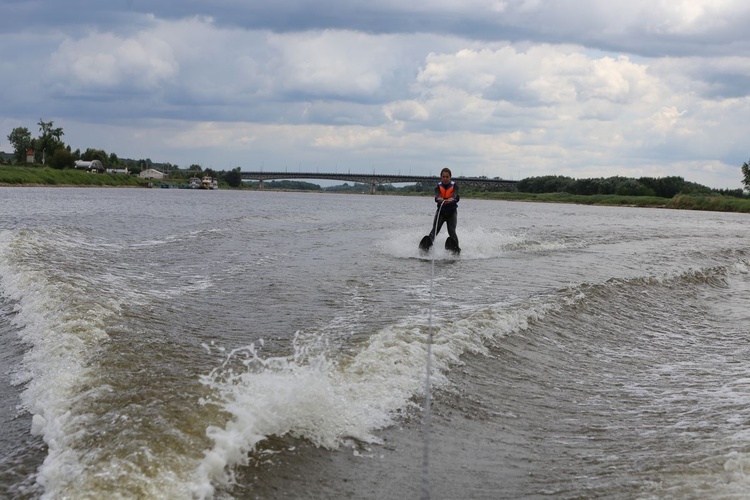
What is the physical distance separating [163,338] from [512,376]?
163 inches

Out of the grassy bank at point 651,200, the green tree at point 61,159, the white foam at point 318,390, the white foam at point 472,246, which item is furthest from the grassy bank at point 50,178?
the white foam at point 318,390

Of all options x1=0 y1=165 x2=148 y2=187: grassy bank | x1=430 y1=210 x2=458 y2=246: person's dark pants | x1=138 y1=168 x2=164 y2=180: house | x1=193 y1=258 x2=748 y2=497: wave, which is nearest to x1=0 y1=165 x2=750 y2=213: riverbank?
x1=0 y1=165 x2=148 y2=187: grassy bank

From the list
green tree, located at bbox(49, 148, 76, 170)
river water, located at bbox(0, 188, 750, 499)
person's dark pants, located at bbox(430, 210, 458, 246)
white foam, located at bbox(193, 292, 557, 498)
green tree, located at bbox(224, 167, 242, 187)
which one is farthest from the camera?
green tree, located at bbox(224, 167, 242, 187)

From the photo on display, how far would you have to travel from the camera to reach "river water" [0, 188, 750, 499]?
4691mm

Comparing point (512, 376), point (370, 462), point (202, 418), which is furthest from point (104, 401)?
point (512, 376)

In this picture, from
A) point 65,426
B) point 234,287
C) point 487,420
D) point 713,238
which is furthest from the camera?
point 713,238

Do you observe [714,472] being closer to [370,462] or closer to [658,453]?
[658,453]

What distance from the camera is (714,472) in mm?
4840

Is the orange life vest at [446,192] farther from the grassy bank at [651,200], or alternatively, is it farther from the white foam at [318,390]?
the grassy bank at [651,200]

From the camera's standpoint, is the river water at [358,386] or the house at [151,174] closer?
the river water at [358,386]

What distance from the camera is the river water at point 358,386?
4.69m

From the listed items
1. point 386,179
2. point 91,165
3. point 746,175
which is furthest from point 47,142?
point 746,175

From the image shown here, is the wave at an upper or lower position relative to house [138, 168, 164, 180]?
lower

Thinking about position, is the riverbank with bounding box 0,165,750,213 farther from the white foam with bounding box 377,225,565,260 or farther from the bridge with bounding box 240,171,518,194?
the white foam with bounding box 377,225,565,260
